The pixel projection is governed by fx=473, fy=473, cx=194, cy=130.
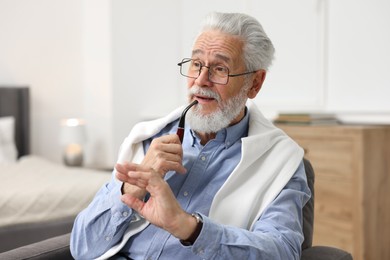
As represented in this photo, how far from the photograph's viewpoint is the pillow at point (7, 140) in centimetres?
346

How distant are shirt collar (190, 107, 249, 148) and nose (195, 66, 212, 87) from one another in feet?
0.49

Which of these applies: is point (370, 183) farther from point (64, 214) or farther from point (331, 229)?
point (64, 214)

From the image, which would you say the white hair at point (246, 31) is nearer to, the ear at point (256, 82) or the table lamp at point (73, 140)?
the ear at point (256, 82)

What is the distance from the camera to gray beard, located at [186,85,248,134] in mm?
1328

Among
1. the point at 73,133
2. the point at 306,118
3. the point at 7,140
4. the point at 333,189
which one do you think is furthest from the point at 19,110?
the point at 333,189

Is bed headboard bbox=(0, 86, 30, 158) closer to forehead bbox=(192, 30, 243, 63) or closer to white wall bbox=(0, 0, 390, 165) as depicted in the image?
white wall bbox=(0, 0, 390, 165)

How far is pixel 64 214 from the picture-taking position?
2.31 metres

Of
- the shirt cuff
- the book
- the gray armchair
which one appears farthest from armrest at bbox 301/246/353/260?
the book

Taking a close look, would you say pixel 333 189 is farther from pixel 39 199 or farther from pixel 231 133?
pixel 39 199

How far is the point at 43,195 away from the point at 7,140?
144cm

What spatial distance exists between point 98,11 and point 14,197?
2209mm

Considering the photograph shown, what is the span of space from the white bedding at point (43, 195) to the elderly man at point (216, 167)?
101 centimetres

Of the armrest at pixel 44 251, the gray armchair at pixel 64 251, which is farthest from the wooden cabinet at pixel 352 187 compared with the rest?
the armrest at pixel 44 251

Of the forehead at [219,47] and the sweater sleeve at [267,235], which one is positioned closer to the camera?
the sweater sleeve at [267,235]
